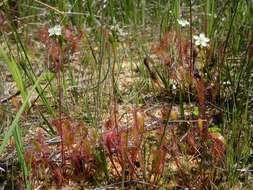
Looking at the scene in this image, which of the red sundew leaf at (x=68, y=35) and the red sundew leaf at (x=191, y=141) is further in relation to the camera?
the red sundew leaf at (x=68, y=35)

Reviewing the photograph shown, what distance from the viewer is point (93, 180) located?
1.58m

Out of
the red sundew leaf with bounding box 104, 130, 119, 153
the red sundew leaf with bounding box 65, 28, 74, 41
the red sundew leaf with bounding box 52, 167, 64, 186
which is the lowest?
the red sundew leaf with bounding box 52, 167, 64, 186

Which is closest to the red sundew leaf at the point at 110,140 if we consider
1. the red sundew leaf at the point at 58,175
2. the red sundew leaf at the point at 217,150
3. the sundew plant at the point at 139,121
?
the sundew plant at the point at 139,121

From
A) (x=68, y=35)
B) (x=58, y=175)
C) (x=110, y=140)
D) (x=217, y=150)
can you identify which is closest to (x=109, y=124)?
(x=110, y=140)

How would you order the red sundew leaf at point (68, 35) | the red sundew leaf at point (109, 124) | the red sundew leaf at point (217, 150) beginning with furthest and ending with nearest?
the red sundew leaf at point (68, 35)
the red sundew leaf at point (109, 124)
the red sundew leaf at point (217, 150)

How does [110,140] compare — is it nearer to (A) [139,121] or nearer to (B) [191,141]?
(A) [139,121]

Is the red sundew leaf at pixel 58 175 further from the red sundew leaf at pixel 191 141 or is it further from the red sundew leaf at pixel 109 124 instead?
the red sundew leaf at pixel 191 141

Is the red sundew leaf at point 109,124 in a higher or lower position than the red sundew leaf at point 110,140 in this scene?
higher

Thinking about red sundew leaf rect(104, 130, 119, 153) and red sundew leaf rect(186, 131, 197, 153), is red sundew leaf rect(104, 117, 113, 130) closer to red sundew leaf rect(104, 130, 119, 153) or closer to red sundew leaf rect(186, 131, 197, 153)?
red sundew leaf rect(104, 130, 119, 153)

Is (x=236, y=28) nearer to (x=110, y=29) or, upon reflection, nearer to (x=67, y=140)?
(x=110, y=29)

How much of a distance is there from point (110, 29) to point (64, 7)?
0.98 ft

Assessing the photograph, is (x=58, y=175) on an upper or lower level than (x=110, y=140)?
lower

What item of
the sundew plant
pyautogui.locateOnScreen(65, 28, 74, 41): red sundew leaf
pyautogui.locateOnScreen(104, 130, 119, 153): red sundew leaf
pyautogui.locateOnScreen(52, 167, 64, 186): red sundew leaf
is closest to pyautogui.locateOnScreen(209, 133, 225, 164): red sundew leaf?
the sundew plant

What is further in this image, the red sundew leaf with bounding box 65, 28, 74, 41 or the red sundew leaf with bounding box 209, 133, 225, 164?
the red sundew leaf with bounding box 65, 28, 74, 41
